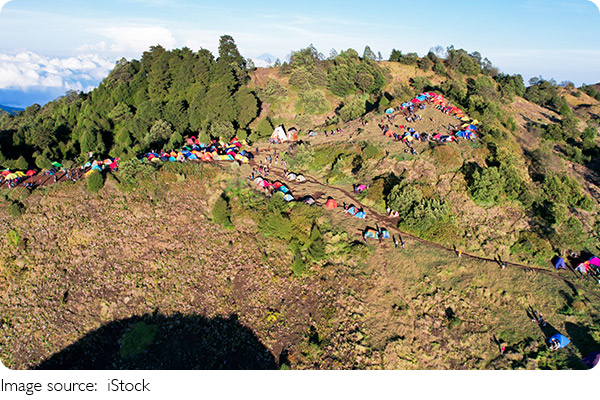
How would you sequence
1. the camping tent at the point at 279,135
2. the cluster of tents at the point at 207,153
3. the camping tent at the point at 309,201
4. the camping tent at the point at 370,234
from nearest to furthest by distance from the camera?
the camping tent at the point at 370,234, the camping tent at the point at 309,201, the cluster of tents at the point at 207,153, the camping tent at the point at 279,135

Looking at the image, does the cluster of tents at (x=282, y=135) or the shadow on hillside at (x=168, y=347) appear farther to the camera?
the cluster of tents at (x=282, y=135)

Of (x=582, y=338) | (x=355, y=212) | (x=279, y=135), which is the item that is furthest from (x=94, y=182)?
(x=582, y=338)

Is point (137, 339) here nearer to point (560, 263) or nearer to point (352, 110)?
point (560, 263)

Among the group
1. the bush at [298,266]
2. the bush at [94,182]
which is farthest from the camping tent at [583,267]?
the bush at [94,182]

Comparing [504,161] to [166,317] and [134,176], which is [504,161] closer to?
[166,317]

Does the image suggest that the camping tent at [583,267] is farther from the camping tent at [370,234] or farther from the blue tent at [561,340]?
the camping tent at [370,234]

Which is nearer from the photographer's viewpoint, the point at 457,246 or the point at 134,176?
the point at 457,246

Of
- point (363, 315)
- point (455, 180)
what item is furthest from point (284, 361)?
point (455, 180)
